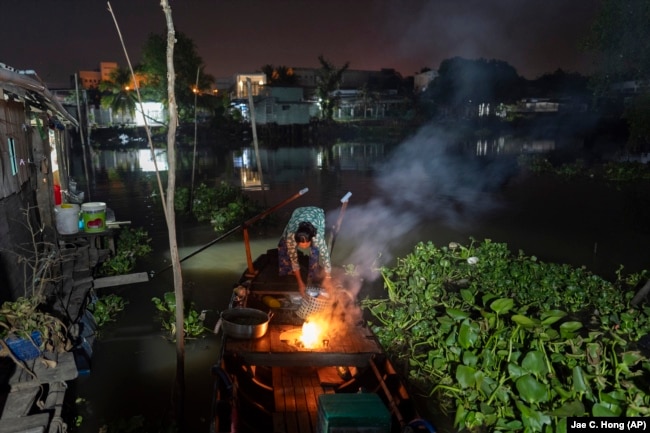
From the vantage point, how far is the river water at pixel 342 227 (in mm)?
6973

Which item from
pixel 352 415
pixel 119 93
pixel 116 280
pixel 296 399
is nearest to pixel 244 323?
pixel 296 399

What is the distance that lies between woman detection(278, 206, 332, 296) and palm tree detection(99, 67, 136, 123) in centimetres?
5578

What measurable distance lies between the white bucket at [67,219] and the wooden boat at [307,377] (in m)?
4.83

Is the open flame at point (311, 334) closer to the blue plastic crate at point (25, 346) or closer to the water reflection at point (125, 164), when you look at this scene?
the blue plastic crate at point (25, 346)

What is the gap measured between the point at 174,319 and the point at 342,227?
8872 millimetres

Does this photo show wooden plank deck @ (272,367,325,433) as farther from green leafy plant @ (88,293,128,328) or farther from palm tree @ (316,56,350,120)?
palm tree @ (316,56,350,120)

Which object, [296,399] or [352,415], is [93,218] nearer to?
[296,399]

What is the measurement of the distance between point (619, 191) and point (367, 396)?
2446 centimetres

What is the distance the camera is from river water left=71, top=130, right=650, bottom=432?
6.97 m

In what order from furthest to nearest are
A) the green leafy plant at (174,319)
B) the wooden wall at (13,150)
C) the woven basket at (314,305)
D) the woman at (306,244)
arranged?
the green leafy plant at (174,319)
the woman at (306,244)
the wooden wall at (13,150)
the woven basket at (314,305)

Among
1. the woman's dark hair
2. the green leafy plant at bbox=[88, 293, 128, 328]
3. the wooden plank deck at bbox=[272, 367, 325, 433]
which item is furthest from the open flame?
the green leafy plant at bbox=[88, 293, 128, 328]

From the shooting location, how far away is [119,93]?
190ft

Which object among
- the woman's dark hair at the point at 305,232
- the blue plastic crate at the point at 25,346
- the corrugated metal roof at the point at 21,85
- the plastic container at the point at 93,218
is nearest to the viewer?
the blue plastic crate at the point at 25,346
